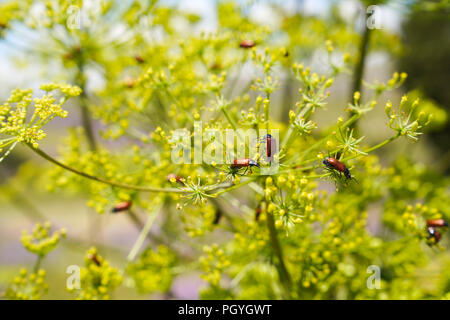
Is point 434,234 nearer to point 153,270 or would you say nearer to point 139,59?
point 153,270

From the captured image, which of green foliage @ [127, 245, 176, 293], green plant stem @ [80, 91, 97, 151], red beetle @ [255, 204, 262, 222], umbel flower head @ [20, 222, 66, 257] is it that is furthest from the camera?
green plant stem @ [80, 91, 97, 151]

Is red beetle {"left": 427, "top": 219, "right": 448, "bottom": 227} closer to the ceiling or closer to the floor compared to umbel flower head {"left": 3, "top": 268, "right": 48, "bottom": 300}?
closer to the ceiling

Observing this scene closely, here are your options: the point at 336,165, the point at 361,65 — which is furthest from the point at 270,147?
the point at 361,65

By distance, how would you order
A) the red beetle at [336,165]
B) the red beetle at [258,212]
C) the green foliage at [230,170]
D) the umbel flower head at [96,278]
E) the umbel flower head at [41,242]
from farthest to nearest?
the umbel flower head at [41,242], the umbel flower head at [96,278], the red beetle at [258,212], the green foliage at [230,170], the red beetle at [336,165]

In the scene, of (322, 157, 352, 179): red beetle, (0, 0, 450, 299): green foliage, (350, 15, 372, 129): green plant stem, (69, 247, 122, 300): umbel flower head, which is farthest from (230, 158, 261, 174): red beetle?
(350, 15, 372, 129): green plant stem

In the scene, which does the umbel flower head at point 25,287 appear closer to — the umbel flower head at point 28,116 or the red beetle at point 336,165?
the umbel flower head at point 28,116

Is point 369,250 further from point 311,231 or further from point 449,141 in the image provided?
point 449,141

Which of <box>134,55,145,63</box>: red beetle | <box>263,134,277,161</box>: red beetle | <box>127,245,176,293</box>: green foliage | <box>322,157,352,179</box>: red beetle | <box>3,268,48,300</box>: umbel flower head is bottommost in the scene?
<box>3,268,48,300</box>: umbel flower head

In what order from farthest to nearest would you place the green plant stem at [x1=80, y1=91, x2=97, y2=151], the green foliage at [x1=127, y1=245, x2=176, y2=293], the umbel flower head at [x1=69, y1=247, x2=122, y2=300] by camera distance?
the green plant stem at [x1=80, y1=91, x2=97, y2=151] < the green foliage at [x1=127, y1=245, x2=176, y2=293] < the umbel flower head at [x1=69, y1=247, x2=122, y2=300]

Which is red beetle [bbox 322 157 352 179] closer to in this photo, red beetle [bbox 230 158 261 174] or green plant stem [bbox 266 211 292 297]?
red beetle [bbox 230 158 261 174]

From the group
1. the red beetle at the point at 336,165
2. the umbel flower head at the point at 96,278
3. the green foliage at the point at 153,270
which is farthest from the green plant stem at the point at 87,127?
the red beetle at the point at 336,165

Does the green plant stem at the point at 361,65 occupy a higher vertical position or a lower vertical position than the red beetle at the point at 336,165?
higher
